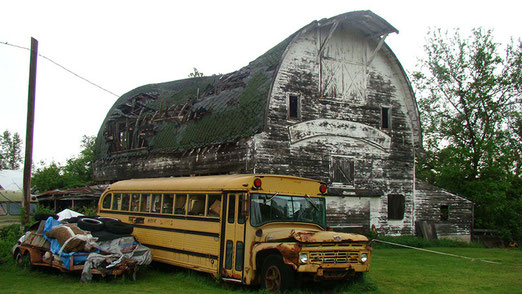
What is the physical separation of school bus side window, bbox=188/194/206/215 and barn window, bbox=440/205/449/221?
56.0 feet

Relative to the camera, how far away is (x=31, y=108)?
16.6 metres

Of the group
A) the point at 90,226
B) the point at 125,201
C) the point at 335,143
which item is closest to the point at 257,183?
the point at 90,226

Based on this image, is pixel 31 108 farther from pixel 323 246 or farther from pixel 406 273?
pixel 406 273

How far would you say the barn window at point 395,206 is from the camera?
77.8 feet

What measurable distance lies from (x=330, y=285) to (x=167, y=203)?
4.92 metres

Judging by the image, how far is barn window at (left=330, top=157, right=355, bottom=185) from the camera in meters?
22.2

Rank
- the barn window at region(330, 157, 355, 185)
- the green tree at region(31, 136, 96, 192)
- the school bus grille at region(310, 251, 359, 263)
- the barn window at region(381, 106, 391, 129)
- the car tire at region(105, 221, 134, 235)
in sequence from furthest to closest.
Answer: the green tree at region(31, 136, 96, 192), the barn window at region(381, 106, 391, 129), the barn window at region(330, 157, 355, 185), the car tire at region(105, 221, 134, 235), the school bus grille at region(310, 251, 359, 263)

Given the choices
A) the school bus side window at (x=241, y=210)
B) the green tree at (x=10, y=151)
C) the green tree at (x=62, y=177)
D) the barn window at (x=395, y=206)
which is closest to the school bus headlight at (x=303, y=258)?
the school bus side window at (x=241, y=210)

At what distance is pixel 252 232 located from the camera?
10281 millimetres

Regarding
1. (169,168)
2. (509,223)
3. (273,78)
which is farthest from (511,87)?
(169,168)

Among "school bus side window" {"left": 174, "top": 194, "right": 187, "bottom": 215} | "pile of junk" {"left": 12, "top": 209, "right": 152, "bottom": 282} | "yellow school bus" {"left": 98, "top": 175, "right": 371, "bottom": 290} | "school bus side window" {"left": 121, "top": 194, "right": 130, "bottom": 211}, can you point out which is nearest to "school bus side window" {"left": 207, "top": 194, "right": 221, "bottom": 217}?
"yellow school bus" {"left": 98, "top": 175, "right": 371, "bottom": 290}

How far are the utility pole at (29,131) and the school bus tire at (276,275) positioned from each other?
963 centimetres

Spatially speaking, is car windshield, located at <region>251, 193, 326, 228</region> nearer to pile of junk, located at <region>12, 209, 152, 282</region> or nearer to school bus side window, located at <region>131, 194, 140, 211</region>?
pile of junk, located at <region>12, 209, 152, 282</region>

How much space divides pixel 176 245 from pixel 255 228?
9.81 feet
